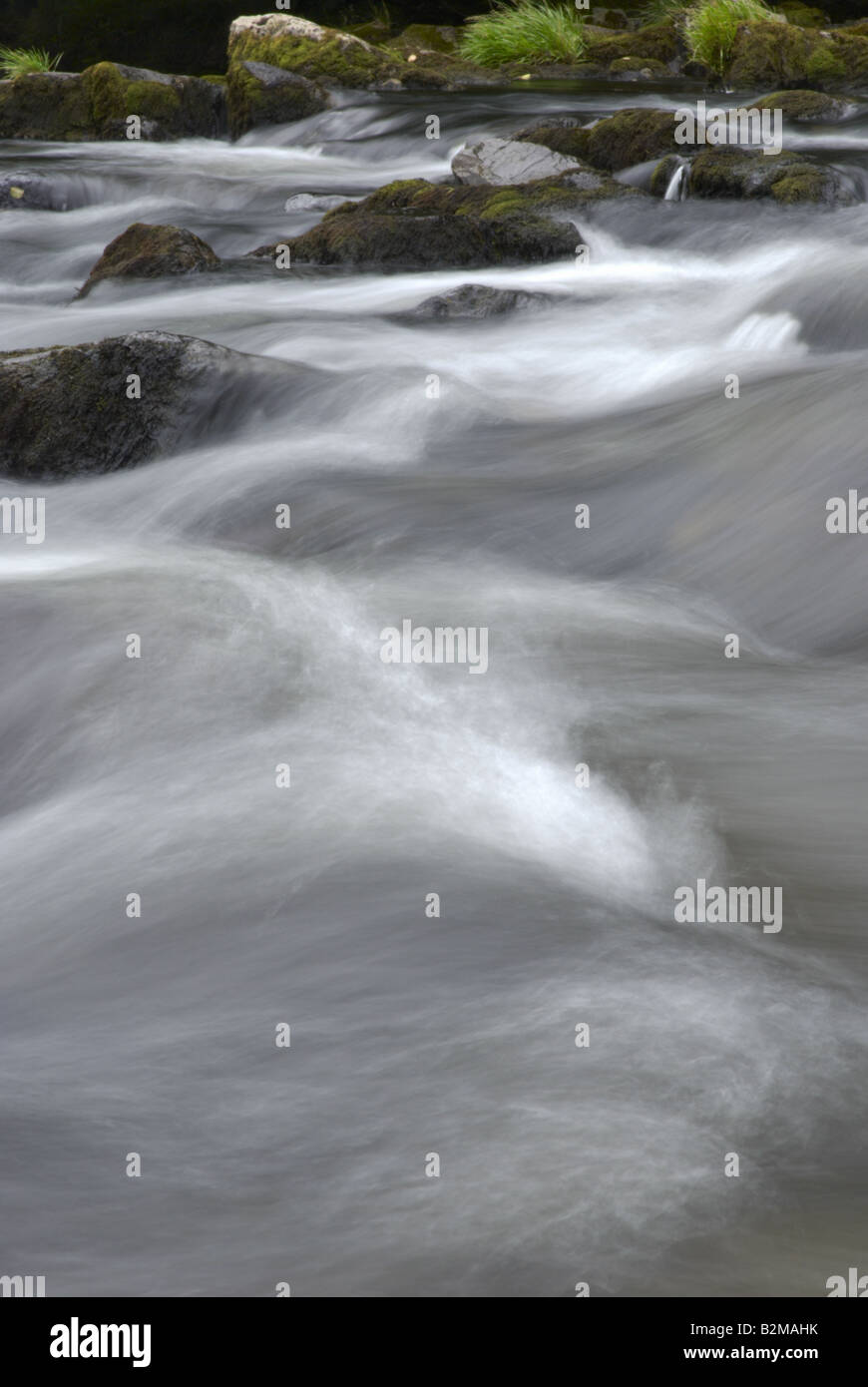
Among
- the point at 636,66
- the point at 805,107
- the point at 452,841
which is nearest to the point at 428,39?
the point at 636,66

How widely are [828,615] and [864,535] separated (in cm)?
39

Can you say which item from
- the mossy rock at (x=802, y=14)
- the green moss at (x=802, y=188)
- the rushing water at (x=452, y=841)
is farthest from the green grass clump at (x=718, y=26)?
the rushing water at (x=452, y=841)

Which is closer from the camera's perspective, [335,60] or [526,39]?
[335,60]

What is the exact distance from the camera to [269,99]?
15766 mm

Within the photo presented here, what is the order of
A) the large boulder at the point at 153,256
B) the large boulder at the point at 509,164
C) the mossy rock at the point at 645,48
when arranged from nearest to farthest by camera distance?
the large boulder at the point at 153,256, the large boulder at the point at 509,164, the mossy rock at the point at 645,48

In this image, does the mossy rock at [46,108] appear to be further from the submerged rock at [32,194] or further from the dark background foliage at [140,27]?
the dark background foliage at [140,27]

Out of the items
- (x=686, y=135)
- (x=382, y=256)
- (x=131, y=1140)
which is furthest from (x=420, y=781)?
(x=686, y=135)

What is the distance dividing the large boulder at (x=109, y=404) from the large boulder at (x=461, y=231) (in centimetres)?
322

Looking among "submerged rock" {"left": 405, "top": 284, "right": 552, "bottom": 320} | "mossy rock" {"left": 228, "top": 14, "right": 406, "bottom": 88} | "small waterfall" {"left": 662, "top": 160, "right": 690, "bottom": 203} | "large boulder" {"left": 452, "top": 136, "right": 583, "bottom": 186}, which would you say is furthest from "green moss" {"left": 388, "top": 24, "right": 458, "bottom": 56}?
"submerged rock" {"left": 405, "top": 284, "right": 552, "bottom": 320}

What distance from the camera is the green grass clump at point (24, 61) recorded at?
21.0m

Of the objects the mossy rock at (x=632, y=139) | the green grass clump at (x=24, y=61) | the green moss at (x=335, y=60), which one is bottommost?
the mossy rock at (x=632, y=139)

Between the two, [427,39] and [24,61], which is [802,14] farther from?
[24,61]

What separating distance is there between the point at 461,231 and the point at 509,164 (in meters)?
2.19

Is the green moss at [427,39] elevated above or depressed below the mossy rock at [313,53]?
above
